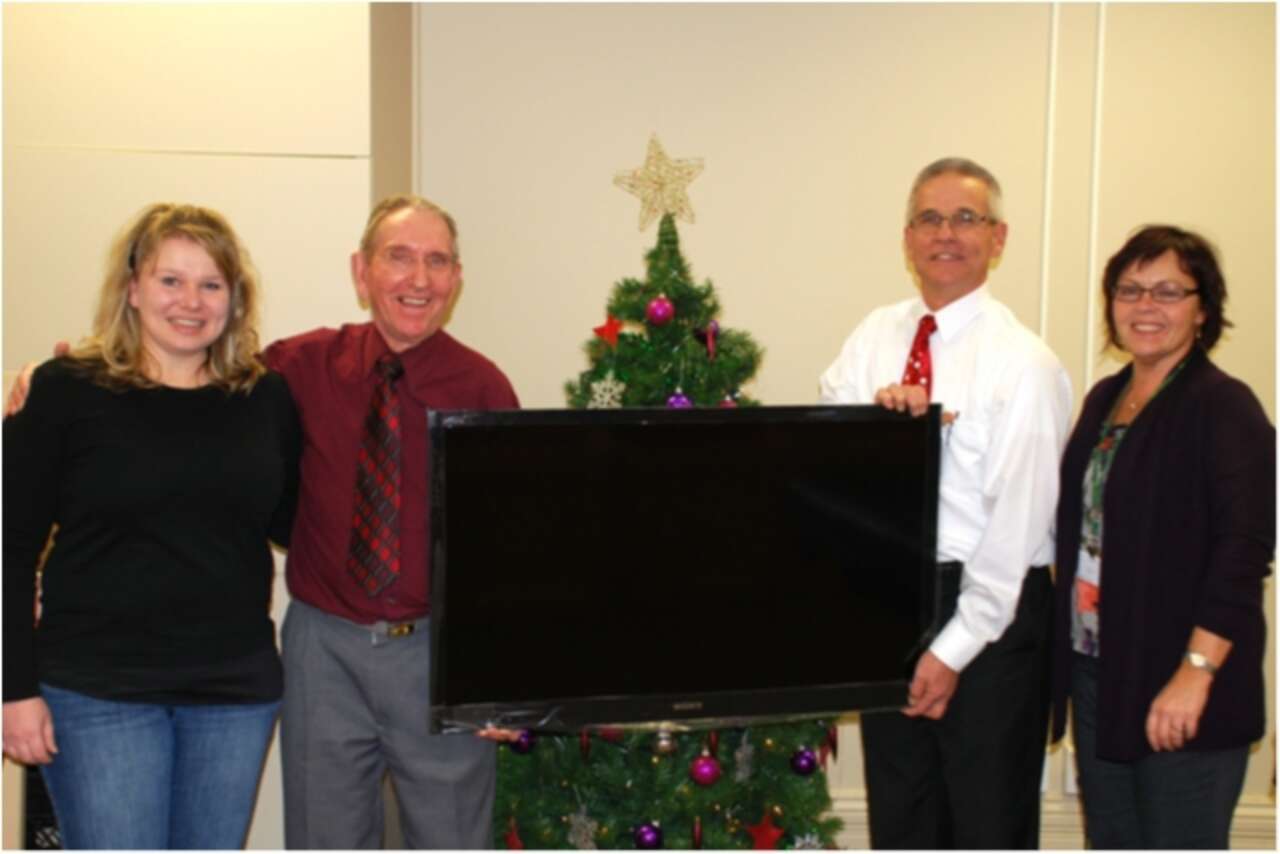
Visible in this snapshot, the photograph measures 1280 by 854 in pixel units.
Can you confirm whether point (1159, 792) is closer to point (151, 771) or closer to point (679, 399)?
point (679, 399)

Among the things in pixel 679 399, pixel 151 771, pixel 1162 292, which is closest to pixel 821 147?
Answer: pixel 679 399

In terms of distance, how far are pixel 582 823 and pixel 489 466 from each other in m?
1.24

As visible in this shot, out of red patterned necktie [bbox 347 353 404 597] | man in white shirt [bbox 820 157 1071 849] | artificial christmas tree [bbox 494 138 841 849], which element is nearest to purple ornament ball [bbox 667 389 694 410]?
artificial christmas tree [bbox 494 138 841 849]

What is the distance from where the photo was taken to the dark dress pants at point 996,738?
2381mm

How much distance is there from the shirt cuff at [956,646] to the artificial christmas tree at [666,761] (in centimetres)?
69

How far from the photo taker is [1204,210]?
3604mm

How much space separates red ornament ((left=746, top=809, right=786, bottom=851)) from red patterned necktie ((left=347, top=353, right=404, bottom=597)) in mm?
1272

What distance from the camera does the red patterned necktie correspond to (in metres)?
2.21

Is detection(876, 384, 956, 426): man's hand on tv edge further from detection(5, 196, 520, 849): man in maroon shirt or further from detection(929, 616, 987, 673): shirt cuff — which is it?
detection(5, 196, 520, 849): man in maroon shirt

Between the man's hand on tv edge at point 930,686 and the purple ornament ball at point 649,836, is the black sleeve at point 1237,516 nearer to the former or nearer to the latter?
the man's hand on tv edge at point 930,686

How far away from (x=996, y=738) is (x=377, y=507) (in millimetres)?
1370

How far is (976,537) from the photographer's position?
93.7 inches

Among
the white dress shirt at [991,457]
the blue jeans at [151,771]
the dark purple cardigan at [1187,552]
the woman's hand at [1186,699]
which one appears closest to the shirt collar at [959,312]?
the white dress shirt at [991,457]

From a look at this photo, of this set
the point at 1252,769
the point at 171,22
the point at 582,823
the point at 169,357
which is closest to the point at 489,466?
the point at 169,357
